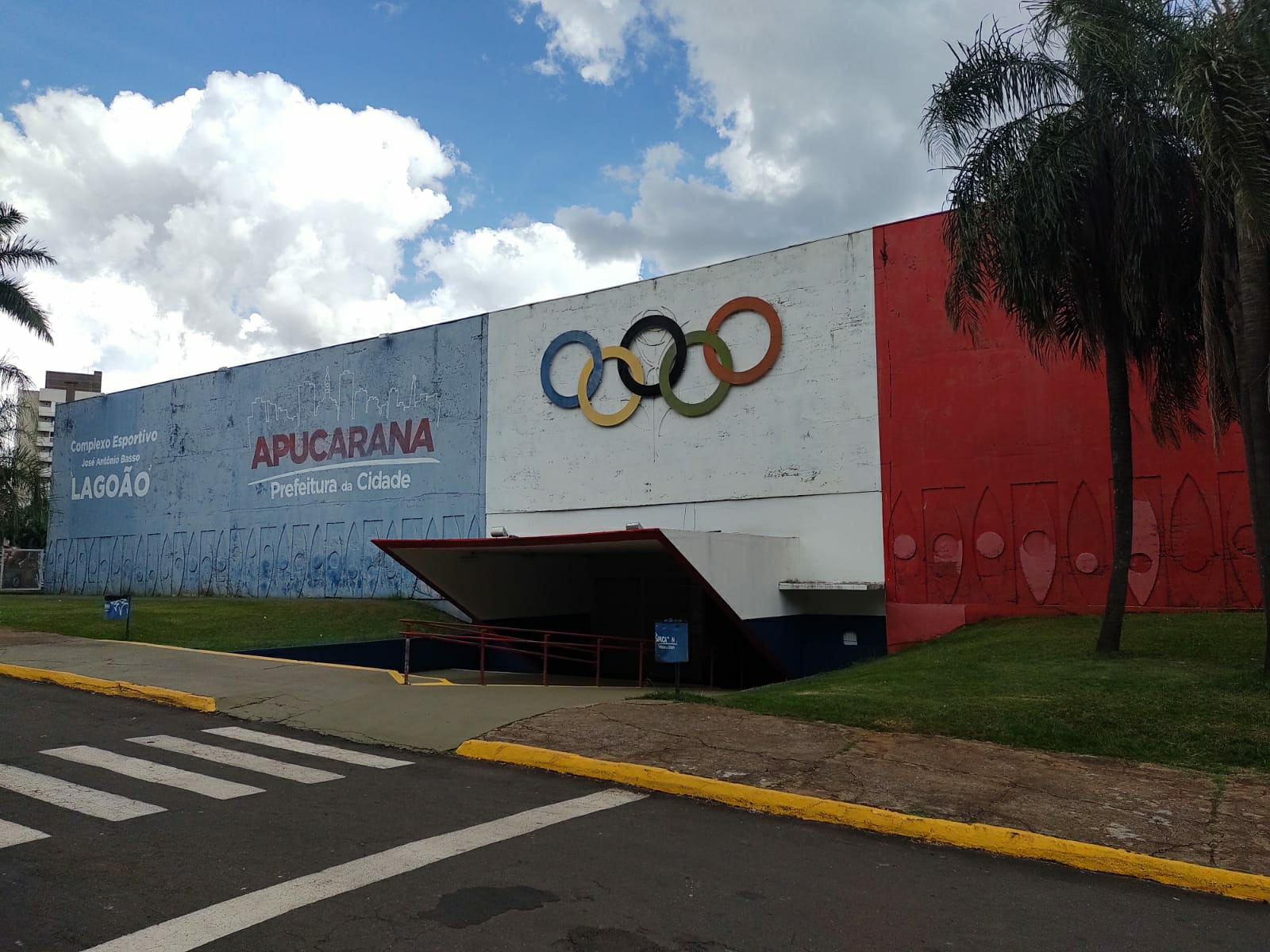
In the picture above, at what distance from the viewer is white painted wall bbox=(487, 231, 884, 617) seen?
2225 cm

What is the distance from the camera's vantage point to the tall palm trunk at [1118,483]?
14.2 metres

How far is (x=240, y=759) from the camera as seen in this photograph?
9.66 metres

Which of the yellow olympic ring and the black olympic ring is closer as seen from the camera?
the black olympic ring

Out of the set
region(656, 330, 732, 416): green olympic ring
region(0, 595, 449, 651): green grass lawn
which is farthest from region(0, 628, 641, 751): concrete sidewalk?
region(656, 330, 732, 416): green olympic ring

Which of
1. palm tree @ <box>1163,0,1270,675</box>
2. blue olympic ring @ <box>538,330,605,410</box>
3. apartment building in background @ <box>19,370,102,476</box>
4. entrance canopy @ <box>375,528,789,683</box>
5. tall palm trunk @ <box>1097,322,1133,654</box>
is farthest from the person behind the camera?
apartment building in background @ <box>19,370,102,476</box>

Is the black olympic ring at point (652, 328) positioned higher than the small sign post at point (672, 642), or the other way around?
the black olympic ring at point (652, 328)

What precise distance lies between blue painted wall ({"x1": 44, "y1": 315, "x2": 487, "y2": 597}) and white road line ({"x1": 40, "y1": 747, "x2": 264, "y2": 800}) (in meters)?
18.9

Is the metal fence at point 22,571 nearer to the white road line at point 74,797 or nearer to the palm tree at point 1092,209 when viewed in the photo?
the white road line at point 74,797

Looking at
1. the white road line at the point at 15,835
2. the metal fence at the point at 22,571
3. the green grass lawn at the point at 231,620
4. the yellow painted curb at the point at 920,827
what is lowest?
the yellow painted curb at the point at 920,827

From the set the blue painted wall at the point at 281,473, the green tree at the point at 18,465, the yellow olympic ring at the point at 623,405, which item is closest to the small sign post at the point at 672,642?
the yellow olympic ring at the point at 623,405

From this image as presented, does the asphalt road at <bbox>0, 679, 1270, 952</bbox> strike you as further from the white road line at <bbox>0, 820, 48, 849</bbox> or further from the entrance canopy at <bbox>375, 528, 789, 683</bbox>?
the entrance canopy at <bbox>375, 528, 789, 683</bbox>

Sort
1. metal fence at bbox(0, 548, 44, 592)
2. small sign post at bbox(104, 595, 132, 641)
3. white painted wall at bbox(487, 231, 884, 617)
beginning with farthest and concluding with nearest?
metal fence at bbox(0, 548, 44, 592), white painted wall at bbox(487, 231, 884, 617), small sign post at bbox(104, 595, 132, 641)

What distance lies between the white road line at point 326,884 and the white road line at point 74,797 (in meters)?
2.28

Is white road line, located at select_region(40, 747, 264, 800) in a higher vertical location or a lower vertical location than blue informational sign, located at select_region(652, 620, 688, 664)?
lower
